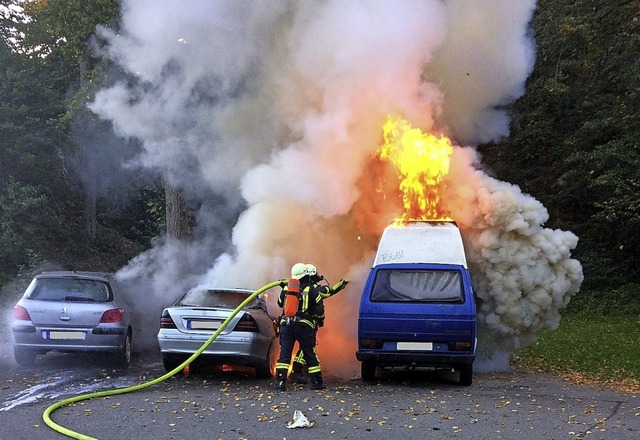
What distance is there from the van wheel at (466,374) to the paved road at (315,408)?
0.36 feet

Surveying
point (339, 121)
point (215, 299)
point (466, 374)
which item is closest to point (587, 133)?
point (339, 121)

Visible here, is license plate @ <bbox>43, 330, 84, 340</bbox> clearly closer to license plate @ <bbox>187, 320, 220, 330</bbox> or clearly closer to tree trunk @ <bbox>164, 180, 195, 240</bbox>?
license plate @ <bbox>187, 320, 220, 330</bbox>

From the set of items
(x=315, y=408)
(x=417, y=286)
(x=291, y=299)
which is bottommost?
(x=315, y=408)

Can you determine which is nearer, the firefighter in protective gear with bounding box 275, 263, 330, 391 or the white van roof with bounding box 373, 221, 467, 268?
the firefighter in protective gear with bounding box 275, 263, 330, 391

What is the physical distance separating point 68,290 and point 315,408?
503 cm

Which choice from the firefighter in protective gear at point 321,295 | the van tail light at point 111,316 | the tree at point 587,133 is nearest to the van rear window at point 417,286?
the firefighter in protective gear at point 321,295

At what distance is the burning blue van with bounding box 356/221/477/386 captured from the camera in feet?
33.2

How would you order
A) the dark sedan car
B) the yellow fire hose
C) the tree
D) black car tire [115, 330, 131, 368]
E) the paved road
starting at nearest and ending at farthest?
the yellow fire hose, the paved road, the dark sedan car, black car tire [115, 330, 131, 368], the tree

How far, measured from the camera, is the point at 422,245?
1132 cm

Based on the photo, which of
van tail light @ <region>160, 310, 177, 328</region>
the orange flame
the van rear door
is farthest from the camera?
the orange flame

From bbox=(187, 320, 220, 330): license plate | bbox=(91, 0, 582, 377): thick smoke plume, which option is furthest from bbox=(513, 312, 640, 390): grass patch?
bbox=(187, 320, 220, 330): license plate

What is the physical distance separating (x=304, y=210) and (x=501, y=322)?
4.05 m

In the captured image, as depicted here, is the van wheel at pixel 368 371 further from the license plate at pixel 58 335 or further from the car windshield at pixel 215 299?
the license plate at pixel 58 335

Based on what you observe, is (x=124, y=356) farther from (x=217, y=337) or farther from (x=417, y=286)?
(x=417, y=286)
